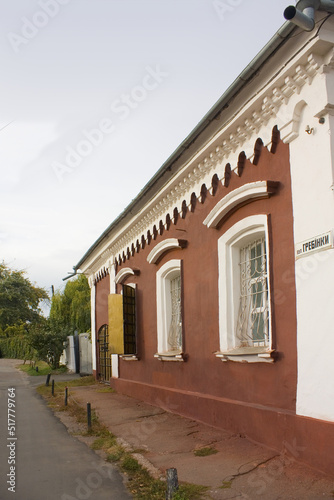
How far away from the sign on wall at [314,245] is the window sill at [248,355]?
135cm

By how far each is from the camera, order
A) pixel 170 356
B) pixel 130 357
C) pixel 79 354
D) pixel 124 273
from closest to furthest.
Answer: pixel 170 356
pixel 130 357
pixel 124 273
pixel 79 354

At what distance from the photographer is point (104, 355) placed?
17328mm

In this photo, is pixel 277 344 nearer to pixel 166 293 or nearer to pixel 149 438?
pixel 149 438

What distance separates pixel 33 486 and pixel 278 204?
4.47 m

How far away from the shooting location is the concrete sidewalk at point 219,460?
5.23 meters

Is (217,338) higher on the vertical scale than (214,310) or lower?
lower

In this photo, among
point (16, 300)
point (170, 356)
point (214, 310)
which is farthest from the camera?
point (16, 300)

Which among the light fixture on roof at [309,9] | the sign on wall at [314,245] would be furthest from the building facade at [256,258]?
the light fixture on roof at [309,9]

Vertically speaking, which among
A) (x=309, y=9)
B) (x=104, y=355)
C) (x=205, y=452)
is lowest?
(x=205, y=452)

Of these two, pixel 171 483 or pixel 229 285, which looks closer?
pixel 171 483

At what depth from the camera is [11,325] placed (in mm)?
45469

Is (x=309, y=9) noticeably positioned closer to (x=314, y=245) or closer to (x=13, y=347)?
(x=314, y=245)

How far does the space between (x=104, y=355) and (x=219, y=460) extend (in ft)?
37.0

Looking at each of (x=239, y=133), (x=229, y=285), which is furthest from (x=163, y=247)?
(x=239, y=133)
